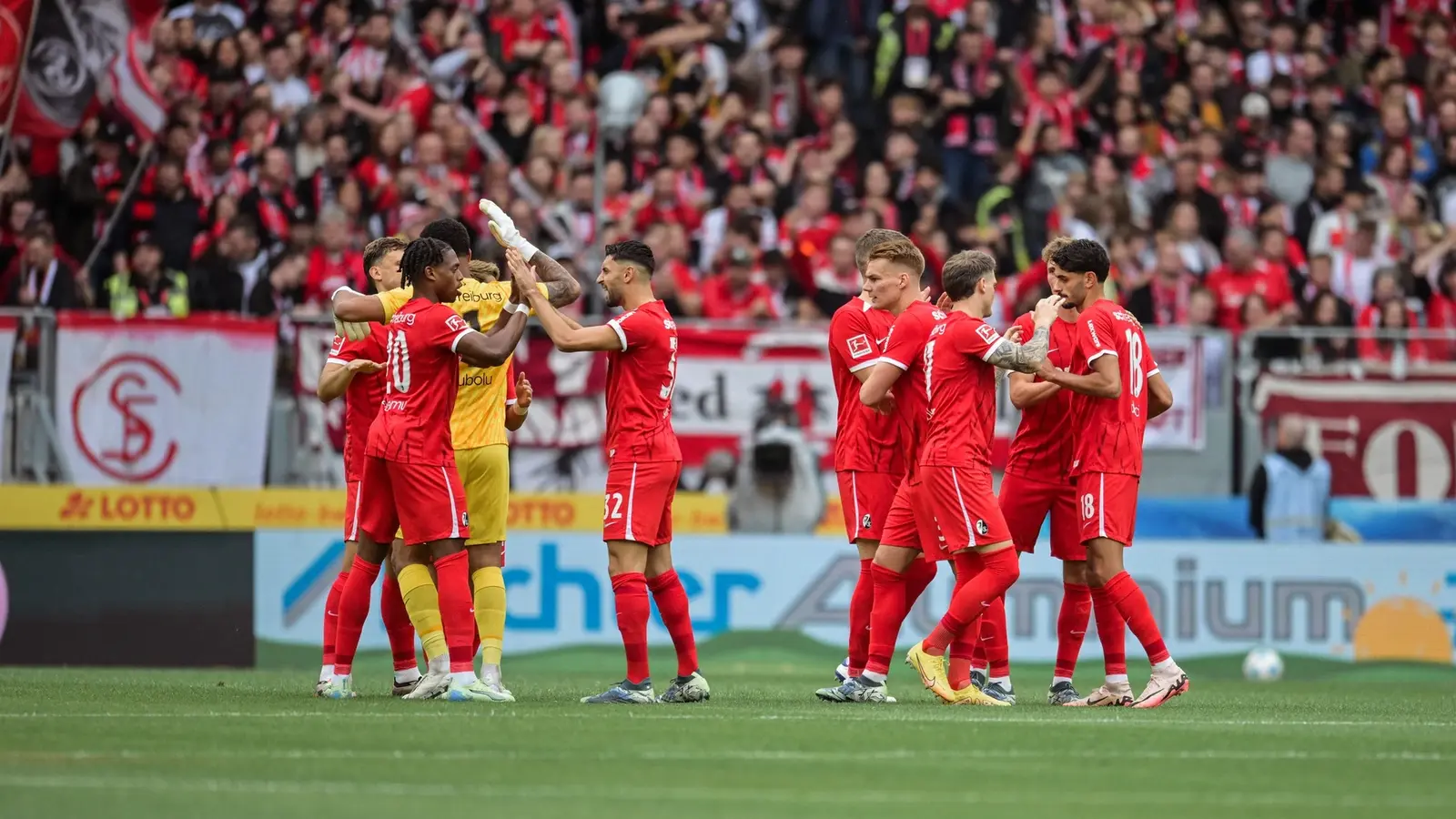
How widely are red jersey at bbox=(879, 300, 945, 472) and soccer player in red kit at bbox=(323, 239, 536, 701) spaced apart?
2.06 meters

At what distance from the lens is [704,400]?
16672mm

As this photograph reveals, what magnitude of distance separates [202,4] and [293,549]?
6.78m

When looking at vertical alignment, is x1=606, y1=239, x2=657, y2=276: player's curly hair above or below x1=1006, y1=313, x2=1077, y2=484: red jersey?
above

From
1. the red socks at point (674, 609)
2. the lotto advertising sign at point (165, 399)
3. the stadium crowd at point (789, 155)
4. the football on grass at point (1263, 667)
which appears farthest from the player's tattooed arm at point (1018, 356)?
the lotto advertising sign at point (165, 399)

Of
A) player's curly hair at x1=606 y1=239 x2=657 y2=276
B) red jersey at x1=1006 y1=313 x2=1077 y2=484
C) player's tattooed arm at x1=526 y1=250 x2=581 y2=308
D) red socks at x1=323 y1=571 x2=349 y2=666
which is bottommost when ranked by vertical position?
red socks at x1=323 y1=571 x2=349 y2=666

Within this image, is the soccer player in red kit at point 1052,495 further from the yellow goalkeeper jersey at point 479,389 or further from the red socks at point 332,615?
the red socks at point 332,615

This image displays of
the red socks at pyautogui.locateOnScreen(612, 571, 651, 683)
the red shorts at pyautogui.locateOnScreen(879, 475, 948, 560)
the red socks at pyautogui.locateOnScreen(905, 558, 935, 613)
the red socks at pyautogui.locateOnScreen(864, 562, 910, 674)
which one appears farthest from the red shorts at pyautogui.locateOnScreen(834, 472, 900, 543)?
the red socks at pyautogui.locateOnScreen(612, 571, 651, 683)

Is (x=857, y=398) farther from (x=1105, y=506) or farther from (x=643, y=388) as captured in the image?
(x=1105, y=506)

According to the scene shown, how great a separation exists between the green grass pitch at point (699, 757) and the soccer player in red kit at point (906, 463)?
1.14 feet

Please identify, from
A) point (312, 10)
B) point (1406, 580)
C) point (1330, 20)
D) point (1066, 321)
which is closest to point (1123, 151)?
point (1330, 20)

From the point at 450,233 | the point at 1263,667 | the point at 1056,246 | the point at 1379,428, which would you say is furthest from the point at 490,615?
the point at 1379,428

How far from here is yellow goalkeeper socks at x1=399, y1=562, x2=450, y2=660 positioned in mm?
11008

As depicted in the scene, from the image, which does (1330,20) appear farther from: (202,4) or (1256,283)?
(202,4)

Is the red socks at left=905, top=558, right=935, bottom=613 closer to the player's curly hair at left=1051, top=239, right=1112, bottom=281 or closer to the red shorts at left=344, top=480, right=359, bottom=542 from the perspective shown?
Result: the player's curly hair at left=1051, top=239, right=1112, bottom=281
